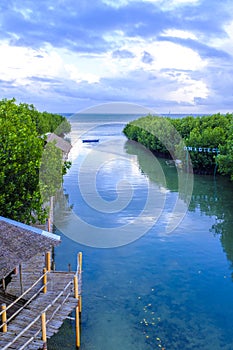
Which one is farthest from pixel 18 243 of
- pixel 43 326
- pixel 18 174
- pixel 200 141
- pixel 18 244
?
pixel 200 141

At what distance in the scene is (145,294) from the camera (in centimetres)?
1861

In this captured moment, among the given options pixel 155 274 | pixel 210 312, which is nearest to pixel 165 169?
pixel 155 274

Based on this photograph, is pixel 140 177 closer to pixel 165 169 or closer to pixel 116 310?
pixel 165 169

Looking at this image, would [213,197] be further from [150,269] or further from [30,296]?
[30,296]

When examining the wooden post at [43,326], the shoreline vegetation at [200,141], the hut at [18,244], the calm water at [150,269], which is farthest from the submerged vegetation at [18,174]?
the shoreline vegetation at [200,141]

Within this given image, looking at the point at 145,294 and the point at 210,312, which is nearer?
the point at 210,312

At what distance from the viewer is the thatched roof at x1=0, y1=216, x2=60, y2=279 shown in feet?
43.2

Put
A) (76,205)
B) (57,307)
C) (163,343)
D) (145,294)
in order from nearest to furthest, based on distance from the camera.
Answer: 1. (57,307)
2. (163,343)
3. (145,294)
4. (76,205)

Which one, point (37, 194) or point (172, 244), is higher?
point (37, 194)

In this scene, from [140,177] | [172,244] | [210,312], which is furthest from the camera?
[140,177]

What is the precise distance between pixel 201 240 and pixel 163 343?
1215cm

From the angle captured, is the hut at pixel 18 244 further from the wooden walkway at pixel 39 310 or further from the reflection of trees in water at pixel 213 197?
the reflection of trees in water at pixel 213 197

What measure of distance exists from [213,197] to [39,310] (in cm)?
2862

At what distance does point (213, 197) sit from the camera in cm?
3922
